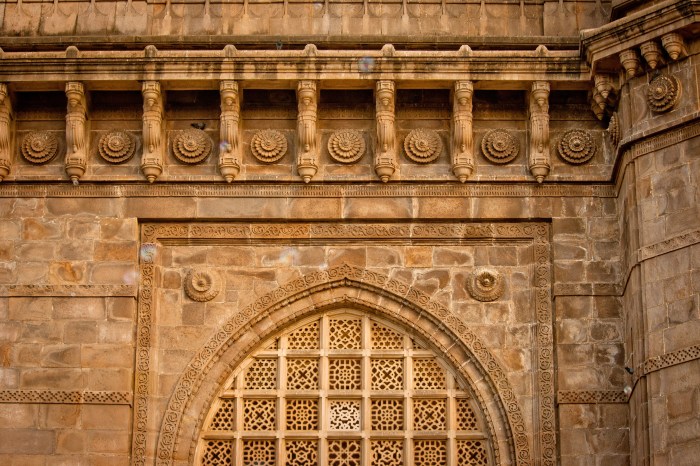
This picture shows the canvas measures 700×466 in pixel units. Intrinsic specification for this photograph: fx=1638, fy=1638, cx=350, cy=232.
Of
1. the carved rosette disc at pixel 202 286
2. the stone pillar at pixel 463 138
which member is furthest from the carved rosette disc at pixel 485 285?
the carved rosette disc at pixel 202 286

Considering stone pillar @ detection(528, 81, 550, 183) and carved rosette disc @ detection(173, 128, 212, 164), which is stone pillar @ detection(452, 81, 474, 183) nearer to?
stone pillar @ detection(528, 81, 550, 183)

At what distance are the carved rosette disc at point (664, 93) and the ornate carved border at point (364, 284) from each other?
5.09ft

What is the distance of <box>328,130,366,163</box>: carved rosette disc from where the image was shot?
14.1 m

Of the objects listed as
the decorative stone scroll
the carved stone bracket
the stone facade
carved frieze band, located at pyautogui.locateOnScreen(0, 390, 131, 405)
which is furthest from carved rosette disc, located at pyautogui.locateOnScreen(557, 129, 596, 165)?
the decorative stone scroll

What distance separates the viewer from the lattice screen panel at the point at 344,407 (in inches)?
538

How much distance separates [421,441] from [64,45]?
4.64 m

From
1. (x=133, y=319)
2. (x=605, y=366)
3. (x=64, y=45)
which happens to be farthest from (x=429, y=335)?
(x=64, y=45)

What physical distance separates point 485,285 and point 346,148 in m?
1.67

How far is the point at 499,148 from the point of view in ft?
46.2

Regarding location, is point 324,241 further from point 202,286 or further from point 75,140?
point 75,140

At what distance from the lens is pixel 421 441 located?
13688 mm

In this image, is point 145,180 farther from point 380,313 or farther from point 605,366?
point 605,366

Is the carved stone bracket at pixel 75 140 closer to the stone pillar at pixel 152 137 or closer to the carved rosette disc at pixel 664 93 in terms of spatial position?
the stone pillar at pixel 152 137

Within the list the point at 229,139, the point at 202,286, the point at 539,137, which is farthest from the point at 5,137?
the point at 539,137
